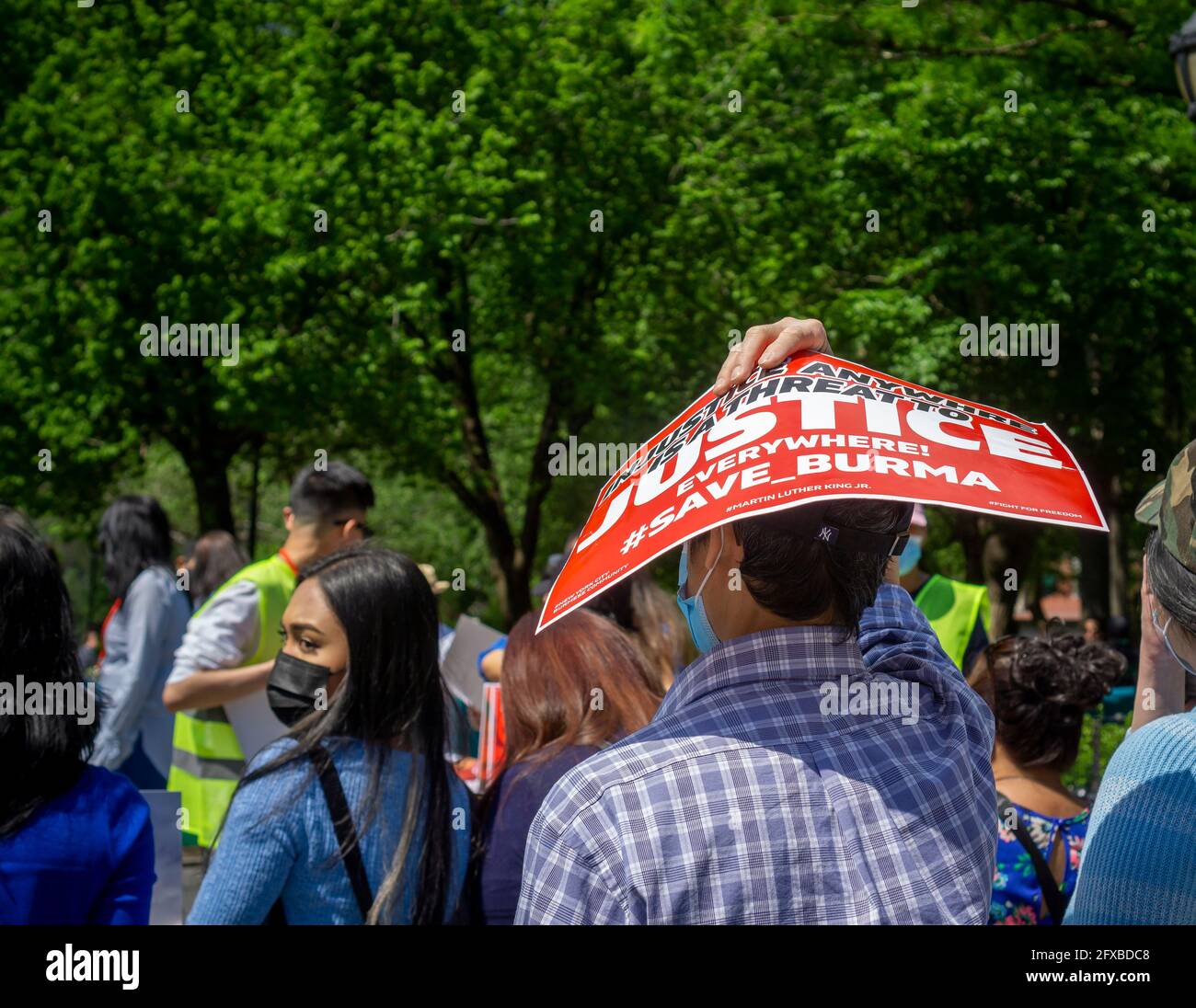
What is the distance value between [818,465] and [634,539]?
237mm

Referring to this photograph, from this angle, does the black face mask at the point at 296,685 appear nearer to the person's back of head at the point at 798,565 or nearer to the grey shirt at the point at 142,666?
the person's back of head at the point at 798,565

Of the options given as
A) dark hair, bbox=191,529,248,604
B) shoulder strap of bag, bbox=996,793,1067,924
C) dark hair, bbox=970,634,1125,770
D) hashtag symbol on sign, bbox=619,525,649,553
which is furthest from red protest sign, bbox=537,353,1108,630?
dark hair, bbox=191,529,248,604

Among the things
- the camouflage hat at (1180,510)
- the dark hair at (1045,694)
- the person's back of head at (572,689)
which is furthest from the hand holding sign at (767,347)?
the dark hair at (1045,694)

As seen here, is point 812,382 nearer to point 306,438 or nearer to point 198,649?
point 198,649

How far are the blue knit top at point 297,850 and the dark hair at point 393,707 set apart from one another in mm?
19

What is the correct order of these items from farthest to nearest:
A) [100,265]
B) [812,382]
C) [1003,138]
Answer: [100,265] < [1003,138] < [812,382]

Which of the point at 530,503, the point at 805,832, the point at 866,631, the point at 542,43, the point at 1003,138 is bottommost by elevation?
the point at 805,832

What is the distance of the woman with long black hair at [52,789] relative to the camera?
2.38m

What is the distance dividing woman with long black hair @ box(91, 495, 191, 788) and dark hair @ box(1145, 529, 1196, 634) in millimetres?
4941

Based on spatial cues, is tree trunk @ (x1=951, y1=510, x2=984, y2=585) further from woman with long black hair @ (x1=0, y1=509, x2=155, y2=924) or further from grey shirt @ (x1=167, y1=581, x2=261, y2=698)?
woman with long black hair @ (x1=0, y1=509, x2=155, y2=924)

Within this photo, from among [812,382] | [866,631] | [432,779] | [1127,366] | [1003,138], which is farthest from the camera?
[1127,366]
